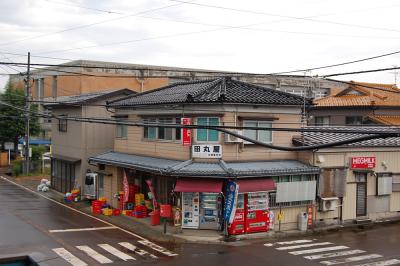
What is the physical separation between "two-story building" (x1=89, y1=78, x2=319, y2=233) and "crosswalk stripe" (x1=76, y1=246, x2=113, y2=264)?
4.71 m

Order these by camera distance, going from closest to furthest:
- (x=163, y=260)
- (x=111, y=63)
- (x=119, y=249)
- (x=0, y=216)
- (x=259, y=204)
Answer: (x=163, y=260) → (x=119, y=249) → (x=259, y=204) → (x=0, y=216) → (x=111, y=63)

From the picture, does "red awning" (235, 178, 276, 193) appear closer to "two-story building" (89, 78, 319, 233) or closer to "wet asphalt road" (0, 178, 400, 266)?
"two-story building" (89, 78, 319, 233)

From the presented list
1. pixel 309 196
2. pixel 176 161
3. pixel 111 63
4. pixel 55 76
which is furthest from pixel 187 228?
pixel 55 76

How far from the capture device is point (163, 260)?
1792cm

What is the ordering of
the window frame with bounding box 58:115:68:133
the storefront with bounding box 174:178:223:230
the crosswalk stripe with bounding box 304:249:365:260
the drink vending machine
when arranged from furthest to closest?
the window frame with bounding box 58:115:68:133, the storefront with bounding box 174:178:223:230, the drink vending machine, the crosswalk stripe with bounding box 304:249:365:260

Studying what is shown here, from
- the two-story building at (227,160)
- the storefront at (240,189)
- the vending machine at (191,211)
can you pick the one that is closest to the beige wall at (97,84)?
the two-story building at (227,160)

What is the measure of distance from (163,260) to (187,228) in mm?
4673

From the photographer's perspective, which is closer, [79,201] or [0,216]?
[0,216]

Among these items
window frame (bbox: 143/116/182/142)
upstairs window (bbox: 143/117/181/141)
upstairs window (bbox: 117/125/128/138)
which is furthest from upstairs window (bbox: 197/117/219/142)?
upstairs window (bbox: 117/125/128/138)

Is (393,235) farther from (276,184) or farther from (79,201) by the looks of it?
(79,201)

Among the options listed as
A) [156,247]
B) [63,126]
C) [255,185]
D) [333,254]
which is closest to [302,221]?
[255,185]

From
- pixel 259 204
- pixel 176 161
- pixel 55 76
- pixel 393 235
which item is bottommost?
pixel 393 235

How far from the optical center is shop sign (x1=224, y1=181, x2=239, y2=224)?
838 inches

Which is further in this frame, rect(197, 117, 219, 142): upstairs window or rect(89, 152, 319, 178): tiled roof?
rect(197, 117, 219, 142): upstairs window
